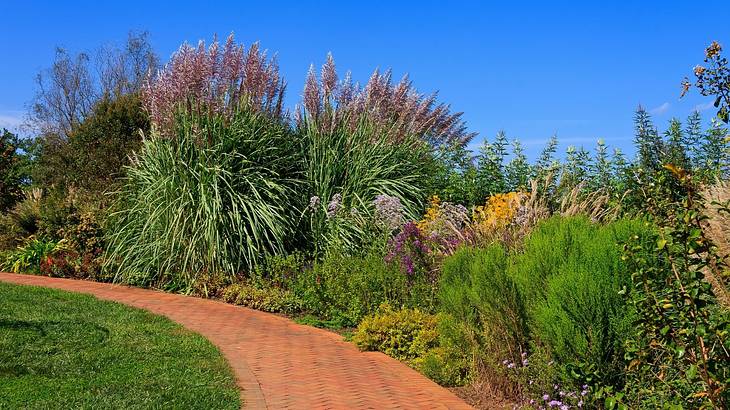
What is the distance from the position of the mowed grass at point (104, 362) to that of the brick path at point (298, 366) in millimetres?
301

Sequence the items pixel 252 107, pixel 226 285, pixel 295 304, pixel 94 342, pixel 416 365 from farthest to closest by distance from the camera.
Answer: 1. pixel 252 107
2. pixel 226 285
3. pixel 295 304
4. pixel 94 342
5. pixel 416 365

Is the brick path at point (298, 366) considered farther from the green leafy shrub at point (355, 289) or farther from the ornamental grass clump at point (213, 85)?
the ornamental grass clump at point (213, 85)

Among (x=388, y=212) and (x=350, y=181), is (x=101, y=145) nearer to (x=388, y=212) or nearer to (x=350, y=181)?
(x=350, y=181)

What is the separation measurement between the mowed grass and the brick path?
0.30m

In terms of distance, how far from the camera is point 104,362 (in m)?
6.97

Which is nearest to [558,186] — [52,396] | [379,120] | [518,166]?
[518,166]

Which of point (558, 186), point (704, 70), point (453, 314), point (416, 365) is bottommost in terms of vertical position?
point (416, 365)

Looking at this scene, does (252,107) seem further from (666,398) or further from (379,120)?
(666,398)

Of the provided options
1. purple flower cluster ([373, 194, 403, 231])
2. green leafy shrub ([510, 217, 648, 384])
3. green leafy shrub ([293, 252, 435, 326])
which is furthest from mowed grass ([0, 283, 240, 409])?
purple flower cluster ([373, 194, 403, 231])

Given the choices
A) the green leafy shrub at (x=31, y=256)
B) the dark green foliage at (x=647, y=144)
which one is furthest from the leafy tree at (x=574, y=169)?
the green leafy shrub at (x=31, y=256)

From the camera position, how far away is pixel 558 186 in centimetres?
1063

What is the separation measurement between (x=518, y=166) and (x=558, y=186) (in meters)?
1.59

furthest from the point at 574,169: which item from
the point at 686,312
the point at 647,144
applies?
the point at 686,312

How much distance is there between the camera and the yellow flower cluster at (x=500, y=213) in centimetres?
880
